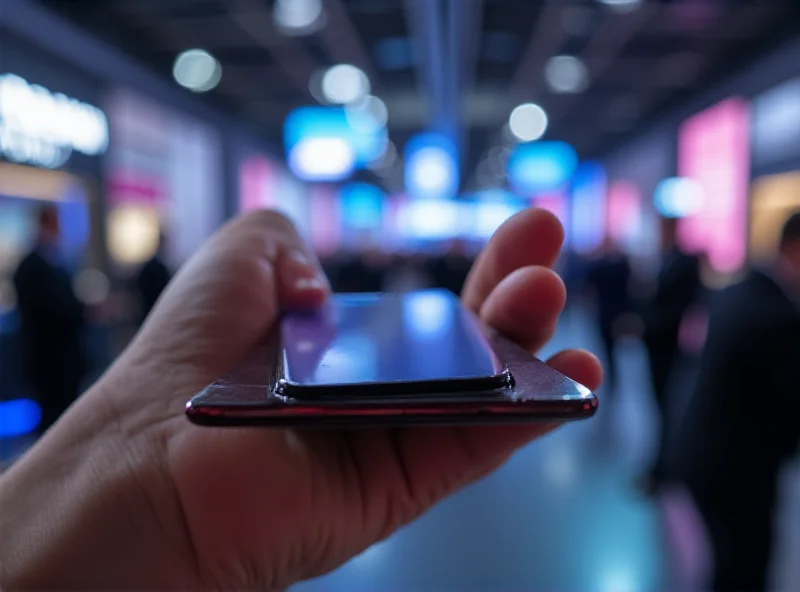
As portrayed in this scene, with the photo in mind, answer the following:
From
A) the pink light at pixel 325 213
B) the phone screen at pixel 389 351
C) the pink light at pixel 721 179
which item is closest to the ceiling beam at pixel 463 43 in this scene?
the phone screen at pixel 389 351

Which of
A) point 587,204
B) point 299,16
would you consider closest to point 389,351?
point 299,16

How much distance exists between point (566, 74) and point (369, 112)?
3010mm

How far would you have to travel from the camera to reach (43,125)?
418 cm

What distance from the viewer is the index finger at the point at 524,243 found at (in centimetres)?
69

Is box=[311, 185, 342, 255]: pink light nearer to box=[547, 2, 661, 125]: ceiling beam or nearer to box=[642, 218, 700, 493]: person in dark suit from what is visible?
box=[547, 2, 661, 125]: ceiling beam

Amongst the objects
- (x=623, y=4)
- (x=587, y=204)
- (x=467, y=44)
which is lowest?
(x=587, y=204)

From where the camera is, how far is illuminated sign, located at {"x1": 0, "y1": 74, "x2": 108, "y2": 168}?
3.75 m

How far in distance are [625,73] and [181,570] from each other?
308 inches

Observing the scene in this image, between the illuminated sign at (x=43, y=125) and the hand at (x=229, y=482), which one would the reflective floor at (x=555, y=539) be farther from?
the illuminated sign at (x=43, y=125)

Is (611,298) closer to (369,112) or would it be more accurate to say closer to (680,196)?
(680,196)

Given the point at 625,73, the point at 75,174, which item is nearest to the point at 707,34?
the point at 625,73

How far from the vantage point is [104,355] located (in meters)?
5.18

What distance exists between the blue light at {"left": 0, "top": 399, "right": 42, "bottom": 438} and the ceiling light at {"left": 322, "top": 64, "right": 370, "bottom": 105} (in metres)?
4.93

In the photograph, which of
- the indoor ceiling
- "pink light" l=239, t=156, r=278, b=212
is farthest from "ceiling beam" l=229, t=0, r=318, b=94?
"pink light" l=239, t=156, r=278, b=212
